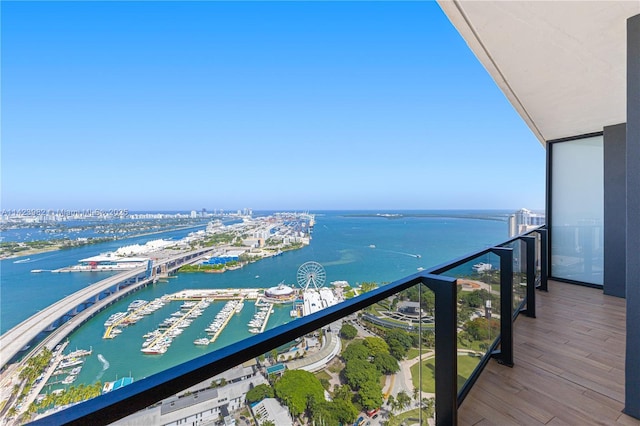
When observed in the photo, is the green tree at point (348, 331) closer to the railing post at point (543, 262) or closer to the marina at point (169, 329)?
the railing post at point (543, 262)

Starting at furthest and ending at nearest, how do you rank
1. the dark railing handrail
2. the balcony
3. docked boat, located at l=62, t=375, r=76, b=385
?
1. docked boat, located at l=62, t=375, r=76, b=385
2. the balcony
3. the dark railing handrail

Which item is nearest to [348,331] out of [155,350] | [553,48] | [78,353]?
[553,48]

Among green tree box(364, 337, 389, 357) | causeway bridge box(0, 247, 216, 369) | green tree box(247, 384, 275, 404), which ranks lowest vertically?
causeway bridge box(0, 247, 216, 369)

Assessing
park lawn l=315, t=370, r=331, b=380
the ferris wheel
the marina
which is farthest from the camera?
the ferris wheel

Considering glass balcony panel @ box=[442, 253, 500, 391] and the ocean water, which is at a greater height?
glass balcony panel @ box=[442, 253, 500, 391]

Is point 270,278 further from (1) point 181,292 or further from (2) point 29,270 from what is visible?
(2) point 29,270

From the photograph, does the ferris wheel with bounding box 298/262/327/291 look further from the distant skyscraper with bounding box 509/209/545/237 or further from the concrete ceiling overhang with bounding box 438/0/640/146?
the concrete ceiling overhang with bounding box 438/0/640/146

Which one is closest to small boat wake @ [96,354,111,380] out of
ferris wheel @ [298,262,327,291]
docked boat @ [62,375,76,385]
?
docked boat @ [62,375,76,385]
